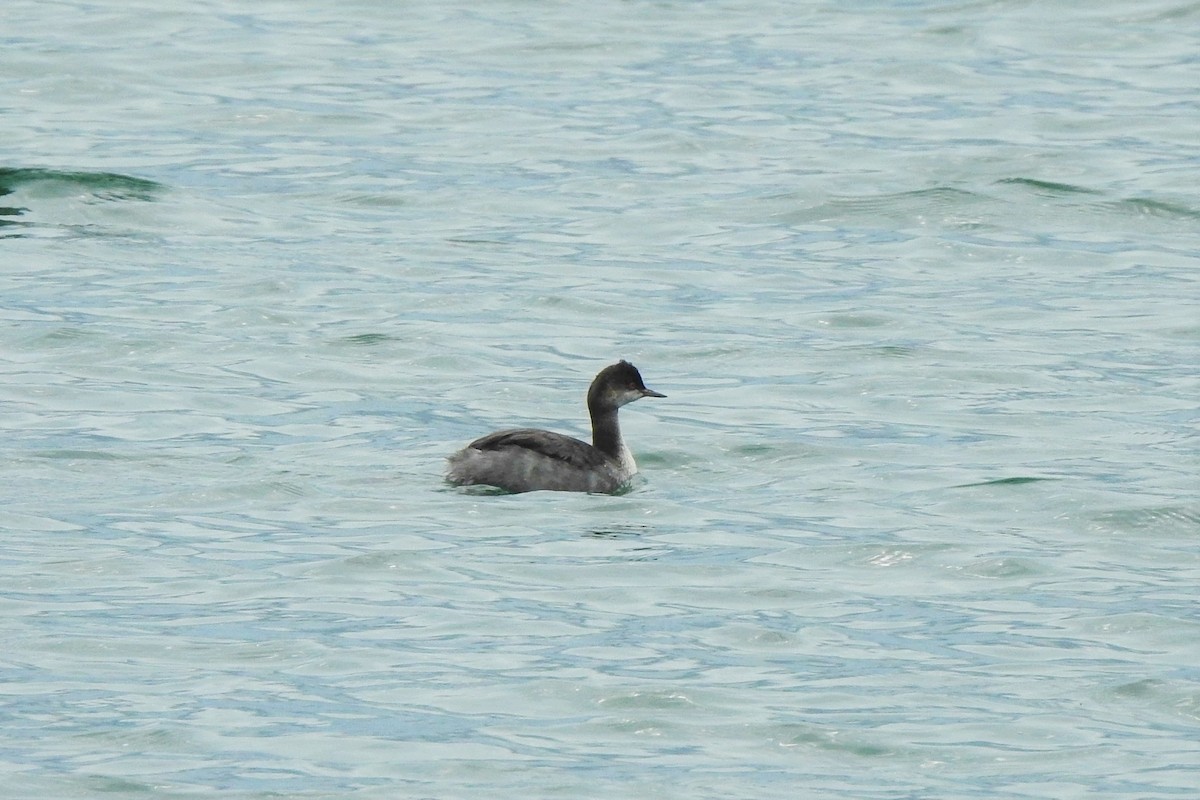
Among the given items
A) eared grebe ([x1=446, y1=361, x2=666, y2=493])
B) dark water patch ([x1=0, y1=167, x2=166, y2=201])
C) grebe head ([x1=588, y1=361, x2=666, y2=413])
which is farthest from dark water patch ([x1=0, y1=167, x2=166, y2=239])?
eared grebe ([x1=446, y1=361, x2=666, y2=493])

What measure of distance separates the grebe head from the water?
0.60 metres

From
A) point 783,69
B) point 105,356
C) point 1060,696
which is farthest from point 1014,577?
point 783,69

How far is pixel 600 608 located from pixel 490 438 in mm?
1992

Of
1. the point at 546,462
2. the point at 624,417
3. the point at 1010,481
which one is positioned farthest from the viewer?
the point at 624,417

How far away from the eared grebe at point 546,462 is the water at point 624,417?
0.43 ft

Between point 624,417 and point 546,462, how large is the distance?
8.44 feet

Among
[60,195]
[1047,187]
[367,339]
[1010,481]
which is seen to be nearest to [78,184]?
[60,195]

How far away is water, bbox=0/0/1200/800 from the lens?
395 inches

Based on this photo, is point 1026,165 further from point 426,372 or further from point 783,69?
point 426,372

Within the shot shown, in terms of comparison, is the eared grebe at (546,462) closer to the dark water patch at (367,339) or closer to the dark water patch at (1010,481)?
the dark water patch at (1010,481)

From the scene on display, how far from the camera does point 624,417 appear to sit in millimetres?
15945

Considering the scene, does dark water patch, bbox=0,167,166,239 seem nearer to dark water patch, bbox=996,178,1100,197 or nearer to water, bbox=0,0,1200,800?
water, bbox=0,0,1200,800

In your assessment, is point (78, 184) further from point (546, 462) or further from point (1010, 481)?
point (1010, 481)

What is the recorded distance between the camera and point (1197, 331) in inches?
690
